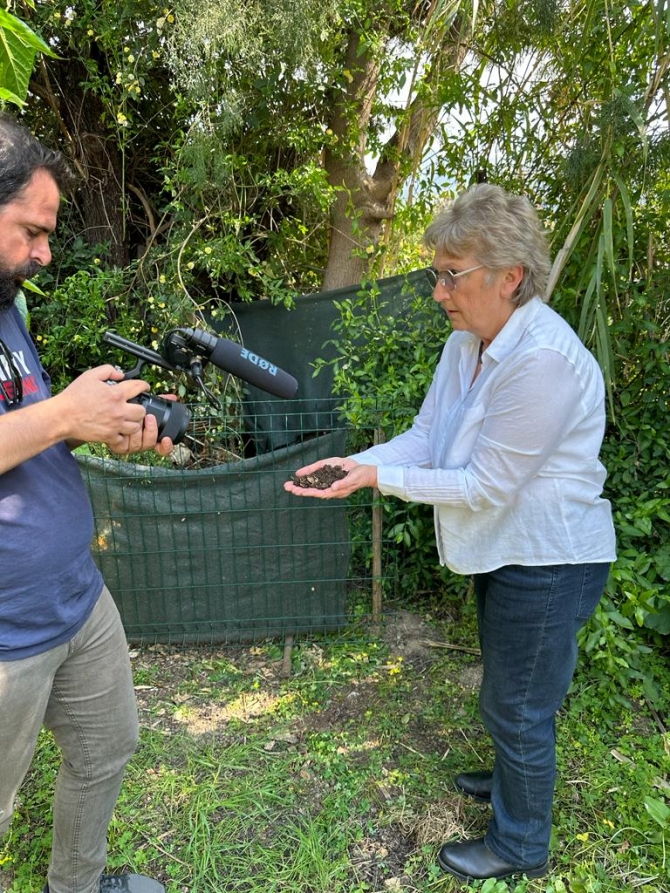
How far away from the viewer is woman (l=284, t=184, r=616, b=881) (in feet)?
5.28

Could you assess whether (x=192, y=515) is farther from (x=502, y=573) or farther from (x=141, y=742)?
(x=502, y=573)

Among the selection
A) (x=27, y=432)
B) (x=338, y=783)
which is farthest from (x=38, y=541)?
(x=338, y=783)

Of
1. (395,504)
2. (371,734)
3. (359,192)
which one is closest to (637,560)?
(395,504)

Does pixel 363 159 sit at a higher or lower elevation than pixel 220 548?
higher

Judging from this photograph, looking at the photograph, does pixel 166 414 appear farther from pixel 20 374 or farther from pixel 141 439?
pixel 20 374

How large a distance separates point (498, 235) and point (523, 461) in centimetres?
59

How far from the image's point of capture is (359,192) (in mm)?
3984

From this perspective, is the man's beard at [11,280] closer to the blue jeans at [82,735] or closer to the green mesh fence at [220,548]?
the blue jeans at [82,735]

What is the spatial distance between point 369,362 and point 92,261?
233 centimetres

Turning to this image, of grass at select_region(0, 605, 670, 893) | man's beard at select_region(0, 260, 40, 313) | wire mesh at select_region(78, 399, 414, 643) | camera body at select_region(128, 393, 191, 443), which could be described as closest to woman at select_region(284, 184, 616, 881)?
grass at select_region(0, 605, 670, 893)

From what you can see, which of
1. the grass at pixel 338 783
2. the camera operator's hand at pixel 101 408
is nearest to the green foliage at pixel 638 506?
the grass at pixel 338 783

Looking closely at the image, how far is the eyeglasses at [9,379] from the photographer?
139cm

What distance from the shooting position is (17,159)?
1.33 metres

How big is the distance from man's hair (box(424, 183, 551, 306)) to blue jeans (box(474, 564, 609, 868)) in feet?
2.63
